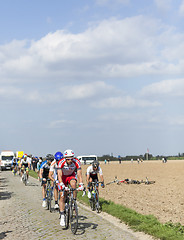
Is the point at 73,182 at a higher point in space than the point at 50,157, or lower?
lower

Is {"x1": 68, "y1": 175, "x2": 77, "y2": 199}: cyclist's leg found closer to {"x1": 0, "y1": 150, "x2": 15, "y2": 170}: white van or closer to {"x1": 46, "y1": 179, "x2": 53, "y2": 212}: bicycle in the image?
{"x1": 46, "y1": 179, "x2": 53, "y2": 212}: bicycle

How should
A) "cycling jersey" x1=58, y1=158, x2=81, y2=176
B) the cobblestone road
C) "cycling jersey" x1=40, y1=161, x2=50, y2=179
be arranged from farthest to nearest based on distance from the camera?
"cycling jersey" x1=40, y1=161, x2=50, y2=179 → "cycling jersey" x1=58, y1=158, x2=81, y2=176 → the cobblestone road

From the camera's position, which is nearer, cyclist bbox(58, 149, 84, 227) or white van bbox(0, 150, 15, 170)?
cyclist bbox(58, 149, 84, 227)

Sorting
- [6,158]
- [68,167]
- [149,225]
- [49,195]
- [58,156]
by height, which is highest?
[6,158]

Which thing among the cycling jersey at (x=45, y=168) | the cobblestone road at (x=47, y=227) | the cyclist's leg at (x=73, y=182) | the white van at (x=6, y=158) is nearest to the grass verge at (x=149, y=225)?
the cobblestone road at (x=47, y=227)

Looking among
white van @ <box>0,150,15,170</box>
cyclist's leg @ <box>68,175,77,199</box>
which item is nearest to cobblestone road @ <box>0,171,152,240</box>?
cyclist's leg @ <box>68,175,77,199</box>

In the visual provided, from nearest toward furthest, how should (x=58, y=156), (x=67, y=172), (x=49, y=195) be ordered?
1. (x=67, y=172)
2. (x=58, y=156)
3. (x=49, y=195)

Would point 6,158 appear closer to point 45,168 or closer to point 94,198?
point 45,168

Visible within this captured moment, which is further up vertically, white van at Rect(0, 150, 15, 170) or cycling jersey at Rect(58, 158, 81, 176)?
white van at Rect(0, 150, 15, 170)

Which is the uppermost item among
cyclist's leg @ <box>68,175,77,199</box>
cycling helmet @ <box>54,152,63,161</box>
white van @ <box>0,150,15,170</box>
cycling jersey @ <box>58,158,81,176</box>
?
white van @ <box>0,150,15,170</box>

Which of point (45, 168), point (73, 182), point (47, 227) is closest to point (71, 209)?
point (73, 182)

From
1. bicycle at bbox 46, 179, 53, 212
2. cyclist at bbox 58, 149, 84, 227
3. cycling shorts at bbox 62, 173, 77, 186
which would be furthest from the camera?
bicycle at bbox 46, 179, 53, 212

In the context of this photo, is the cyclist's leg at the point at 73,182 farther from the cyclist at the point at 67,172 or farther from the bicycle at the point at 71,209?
the bicycle at the point at 71,209

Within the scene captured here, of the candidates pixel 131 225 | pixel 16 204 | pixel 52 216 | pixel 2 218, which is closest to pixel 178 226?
pixel 131 225
